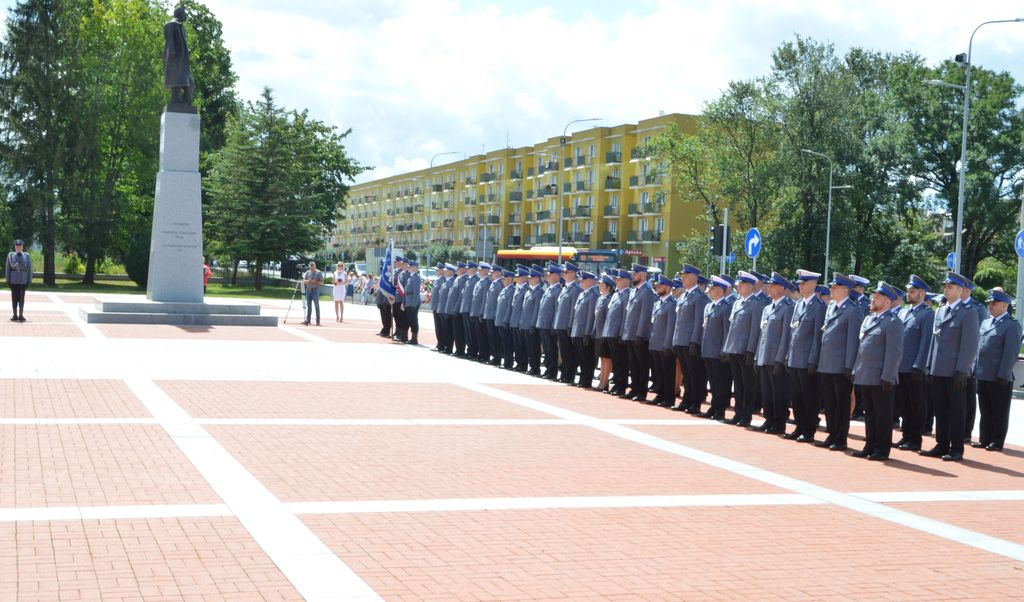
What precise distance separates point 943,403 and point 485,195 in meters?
107

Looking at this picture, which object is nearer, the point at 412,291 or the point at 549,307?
the point at 549,307

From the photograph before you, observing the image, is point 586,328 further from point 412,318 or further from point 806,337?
point 412,318

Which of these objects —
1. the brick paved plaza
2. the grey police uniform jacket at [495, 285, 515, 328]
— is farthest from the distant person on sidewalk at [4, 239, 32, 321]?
the grey police uniform jacket at [495, 285, 515, 328]

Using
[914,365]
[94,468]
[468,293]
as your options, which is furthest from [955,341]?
[468,293]

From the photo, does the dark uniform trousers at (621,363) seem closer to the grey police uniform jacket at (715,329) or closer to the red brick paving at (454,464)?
the grey police uniform jacket at (715,329)

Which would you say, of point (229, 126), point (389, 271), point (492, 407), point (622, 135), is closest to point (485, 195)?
point (622, 135)

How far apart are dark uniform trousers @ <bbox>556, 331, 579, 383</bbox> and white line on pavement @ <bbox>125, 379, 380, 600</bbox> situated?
790 centimetres

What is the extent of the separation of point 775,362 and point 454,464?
15.8 ft

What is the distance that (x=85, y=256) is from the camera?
53.4 meters

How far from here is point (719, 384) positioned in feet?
45.0

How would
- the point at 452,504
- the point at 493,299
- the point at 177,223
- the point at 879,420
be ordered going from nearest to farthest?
the point at 452,504 < the point at 879,420 < the point at 493,299 < the point at 177,223

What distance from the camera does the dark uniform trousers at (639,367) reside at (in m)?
15.2

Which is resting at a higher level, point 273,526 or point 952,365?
point 952,365

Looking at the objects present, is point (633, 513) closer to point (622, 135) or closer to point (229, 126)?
point (229, 126)
